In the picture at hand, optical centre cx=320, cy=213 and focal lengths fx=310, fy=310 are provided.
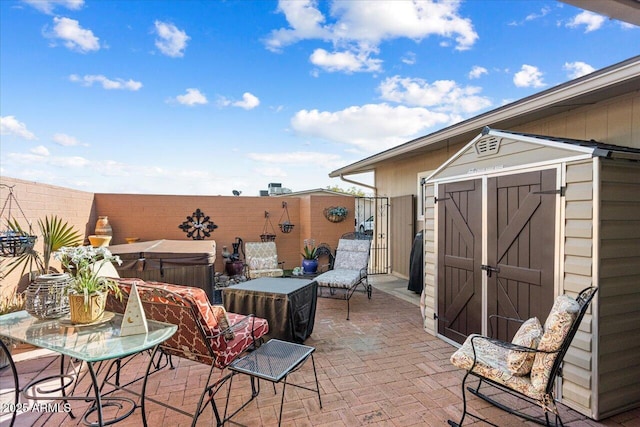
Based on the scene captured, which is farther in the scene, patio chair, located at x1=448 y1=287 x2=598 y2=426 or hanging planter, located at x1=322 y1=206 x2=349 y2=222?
hanging planter, located at x1=322 y1=206 x2=349 y2=222

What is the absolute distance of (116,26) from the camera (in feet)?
16.2

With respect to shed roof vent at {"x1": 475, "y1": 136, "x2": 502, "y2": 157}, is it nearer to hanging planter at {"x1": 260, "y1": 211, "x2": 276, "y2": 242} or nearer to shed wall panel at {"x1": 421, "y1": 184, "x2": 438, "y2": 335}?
shed wall panel at {"x1": 421, "y1": 184, "x2": 438, "y2": 335}

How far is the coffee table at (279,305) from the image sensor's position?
11.0ft

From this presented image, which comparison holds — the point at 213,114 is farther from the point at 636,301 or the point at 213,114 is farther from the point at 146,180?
the point at 636,301

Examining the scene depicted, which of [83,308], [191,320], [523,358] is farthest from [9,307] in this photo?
[523,358]

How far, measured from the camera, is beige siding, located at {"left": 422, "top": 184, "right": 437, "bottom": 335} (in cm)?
384

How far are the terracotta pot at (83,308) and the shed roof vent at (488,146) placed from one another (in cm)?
343

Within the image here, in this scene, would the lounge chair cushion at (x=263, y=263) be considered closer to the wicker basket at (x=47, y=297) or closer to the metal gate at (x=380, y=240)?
the metal gate at (x=380, y=240)

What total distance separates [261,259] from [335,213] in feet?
6.75

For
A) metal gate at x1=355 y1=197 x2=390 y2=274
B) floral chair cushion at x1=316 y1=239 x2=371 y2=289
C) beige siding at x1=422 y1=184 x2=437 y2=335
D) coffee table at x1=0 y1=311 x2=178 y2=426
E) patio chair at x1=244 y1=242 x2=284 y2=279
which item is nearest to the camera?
coffee table at x1=0 y1=311 x2=178 y2=426

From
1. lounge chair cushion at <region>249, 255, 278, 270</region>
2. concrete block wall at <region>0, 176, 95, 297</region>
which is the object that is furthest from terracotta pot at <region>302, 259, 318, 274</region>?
concrete block wall at <region>0, 176, 95, 297</region>

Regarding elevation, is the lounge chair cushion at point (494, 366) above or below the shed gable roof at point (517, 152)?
A: below

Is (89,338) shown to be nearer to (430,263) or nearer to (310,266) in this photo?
(430,263)

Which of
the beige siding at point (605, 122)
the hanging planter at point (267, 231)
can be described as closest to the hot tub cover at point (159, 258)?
the hanging planter at point (267, 231)
